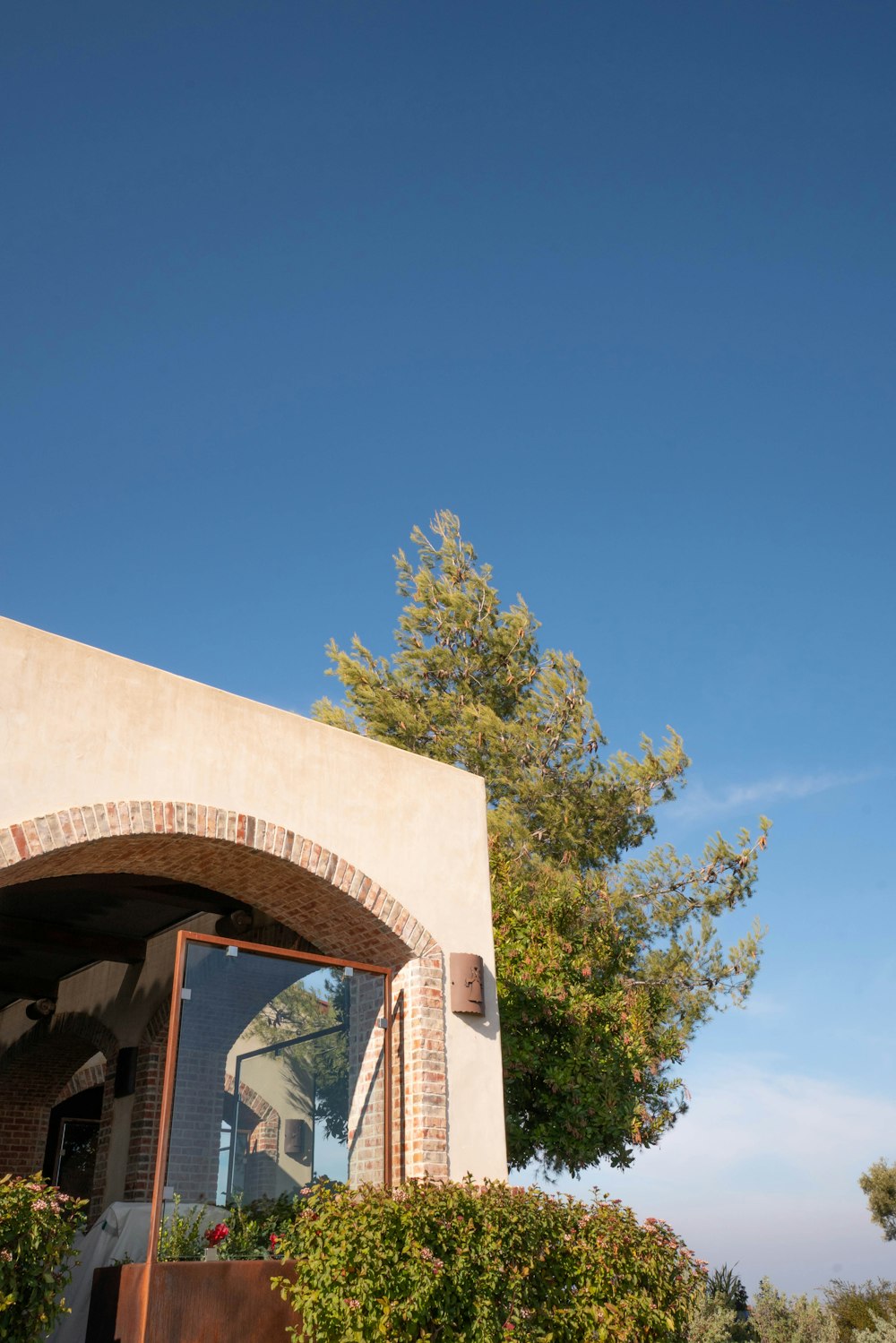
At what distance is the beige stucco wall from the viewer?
5.88 meters

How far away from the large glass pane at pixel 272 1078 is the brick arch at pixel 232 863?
37 cm

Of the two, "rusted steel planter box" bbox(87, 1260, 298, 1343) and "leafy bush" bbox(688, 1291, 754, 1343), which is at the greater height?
"rusted steel planter box" bbox(87, 1260, 298, 1343)

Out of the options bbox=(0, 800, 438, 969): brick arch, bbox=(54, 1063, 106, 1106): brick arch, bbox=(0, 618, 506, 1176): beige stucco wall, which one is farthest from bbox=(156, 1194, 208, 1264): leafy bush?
bbox=(54, 1063, 106, 1106): brick arch

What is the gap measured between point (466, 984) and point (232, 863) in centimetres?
193

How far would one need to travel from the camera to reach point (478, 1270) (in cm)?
576

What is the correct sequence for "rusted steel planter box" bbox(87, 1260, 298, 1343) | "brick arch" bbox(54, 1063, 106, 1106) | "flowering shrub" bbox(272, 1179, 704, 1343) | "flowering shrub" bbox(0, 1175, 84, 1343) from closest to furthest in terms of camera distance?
1. "flowering shrub" bbox(0, 1175, 84, 1343)
2. "rusted steel planter box" bbox(87, 1260, 298, 1343)
3. "flowering shrub" bbox(272, 1179, 704, 1343)
4. "brick arch" bbox(54, 1063, 106, 1106)

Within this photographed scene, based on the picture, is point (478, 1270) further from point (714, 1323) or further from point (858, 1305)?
point (858, 1305)

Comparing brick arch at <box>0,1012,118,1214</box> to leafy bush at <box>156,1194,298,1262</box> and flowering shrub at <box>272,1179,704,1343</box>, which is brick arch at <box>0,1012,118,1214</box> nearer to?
leafy bush at <box>156,1194,298,1262</box>

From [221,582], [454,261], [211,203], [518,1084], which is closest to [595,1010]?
[518,1084]

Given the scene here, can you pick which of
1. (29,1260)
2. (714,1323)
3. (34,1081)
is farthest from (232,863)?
(714,1323)

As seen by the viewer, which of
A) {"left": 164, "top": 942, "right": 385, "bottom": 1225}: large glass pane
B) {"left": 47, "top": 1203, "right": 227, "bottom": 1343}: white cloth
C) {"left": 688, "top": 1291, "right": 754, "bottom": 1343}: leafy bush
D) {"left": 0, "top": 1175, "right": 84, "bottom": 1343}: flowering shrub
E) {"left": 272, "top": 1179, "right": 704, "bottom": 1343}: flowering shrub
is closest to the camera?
{"left": 0, "top": 1175, "right": 84, "bottom": 1343}: flowering shrub

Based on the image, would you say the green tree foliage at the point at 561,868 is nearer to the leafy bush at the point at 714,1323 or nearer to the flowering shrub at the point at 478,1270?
the leafy bush at the point at 714,1323

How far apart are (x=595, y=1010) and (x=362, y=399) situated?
28.6ft

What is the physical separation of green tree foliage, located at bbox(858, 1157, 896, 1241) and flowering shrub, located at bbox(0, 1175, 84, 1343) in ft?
58.0
